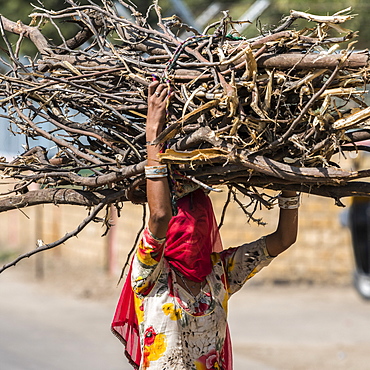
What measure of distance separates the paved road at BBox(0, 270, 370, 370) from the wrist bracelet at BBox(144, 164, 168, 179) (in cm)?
400

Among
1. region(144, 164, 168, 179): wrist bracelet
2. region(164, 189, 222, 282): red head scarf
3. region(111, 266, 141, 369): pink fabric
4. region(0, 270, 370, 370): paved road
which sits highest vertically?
region(144, 164, 168, 179): wrist bracelet

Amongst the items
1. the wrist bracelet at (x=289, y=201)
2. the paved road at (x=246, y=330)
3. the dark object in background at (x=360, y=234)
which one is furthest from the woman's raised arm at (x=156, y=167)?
the dark object in background at (x=360, y=234)

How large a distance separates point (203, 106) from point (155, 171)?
34 cm

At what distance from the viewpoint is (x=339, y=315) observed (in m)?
7.89

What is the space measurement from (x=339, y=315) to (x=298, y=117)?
6.25 metres

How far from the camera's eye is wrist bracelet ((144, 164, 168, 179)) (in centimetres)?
227

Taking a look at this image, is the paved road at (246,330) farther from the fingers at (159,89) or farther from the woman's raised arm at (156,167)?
the fingers at (159,89)

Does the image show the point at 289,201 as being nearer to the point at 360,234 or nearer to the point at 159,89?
the point at 159,89

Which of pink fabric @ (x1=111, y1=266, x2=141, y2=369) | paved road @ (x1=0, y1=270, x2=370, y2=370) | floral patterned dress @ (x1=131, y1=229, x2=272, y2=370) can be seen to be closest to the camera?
floral patterned dress @ (x1=131, y1=229, x2=272, y2=370)

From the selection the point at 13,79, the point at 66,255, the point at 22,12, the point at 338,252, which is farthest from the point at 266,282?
the point at 22,12

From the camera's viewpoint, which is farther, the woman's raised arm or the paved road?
the paved road

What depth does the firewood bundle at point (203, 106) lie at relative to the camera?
6.80 ft

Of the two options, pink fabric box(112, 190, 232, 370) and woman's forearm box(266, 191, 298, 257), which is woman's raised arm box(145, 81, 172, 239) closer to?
pink fabric box(112, 190, 232, 370)

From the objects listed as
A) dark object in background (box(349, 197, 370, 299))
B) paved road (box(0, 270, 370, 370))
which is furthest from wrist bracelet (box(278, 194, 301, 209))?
dark object in background (box(349, 197, 370, 299))
